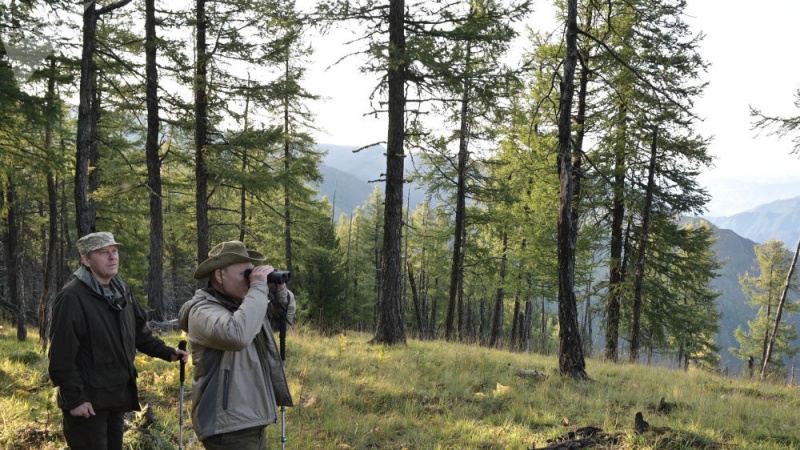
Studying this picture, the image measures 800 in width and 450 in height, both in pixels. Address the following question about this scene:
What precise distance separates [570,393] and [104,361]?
248 inches

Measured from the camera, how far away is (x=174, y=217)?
62.1 ft

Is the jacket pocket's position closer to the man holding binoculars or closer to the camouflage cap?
the man holding binoculars

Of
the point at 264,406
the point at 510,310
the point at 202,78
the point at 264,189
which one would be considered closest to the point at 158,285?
the point at 264,189

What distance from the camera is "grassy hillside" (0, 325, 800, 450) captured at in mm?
4980

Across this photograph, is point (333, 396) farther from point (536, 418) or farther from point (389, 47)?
point (389, 47)

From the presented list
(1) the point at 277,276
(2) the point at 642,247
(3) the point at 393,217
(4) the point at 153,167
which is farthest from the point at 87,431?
(2) the point at 642,247

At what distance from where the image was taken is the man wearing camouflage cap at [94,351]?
316 centimetres

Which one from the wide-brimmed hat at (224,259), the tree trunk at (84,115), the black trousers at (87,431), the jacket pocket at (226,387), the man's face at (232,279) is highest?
the tree trunk at (84,115)

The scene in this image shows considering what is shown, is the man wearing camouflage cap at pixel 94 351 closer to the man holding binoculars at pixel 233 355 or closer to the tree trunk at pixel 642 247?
the man holding binoculars at pixel 233 355

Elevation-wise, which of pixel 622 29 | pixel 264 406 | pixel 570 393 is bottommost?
pixel 570 393

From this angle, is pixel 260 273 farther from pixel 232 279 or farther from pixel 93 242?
pixel 93 242

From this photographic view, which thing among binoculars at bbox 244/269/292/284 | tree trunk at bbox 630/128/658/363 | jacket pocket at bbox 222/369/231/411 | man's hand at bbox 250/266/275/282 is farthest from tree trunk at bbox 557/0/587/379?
tree trunk at bbox 630/128/658/363

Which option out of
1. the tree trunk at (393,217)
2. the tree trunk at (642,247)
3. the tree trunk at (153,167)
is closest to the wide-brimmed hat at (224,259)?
the tree trunk at (393,217)

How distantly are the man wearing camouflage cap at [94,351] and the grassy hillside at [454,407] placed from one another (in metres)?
1.33
